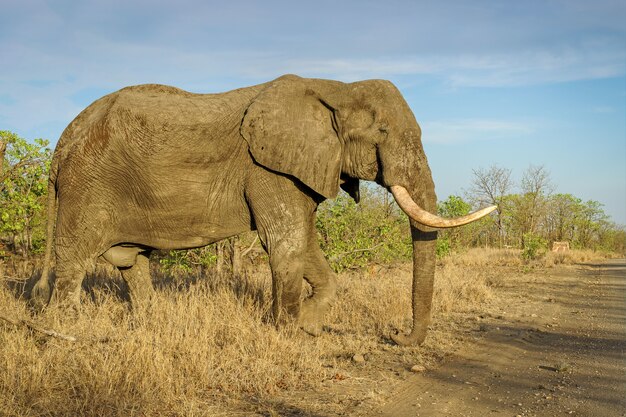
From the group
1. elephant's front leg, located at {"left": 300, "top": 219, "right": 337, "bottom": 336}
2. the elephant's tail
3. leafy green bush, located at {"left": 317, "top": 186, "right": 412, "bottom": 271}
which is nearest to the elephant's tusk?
elephant's front leg, located at {"left": 300, "top": 219, "right": 337, "bottom": 336}

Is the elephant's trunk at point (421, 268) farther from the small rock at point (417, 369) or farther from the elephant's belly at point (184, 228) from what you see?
the elephant's belly at point (184, 228)

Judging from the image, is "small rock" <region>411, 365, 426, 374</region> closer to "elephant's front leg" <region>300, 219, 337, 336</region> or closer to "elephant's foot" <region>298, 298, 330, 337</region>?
"elephant's foot" <region>298, 298, 330, 337</region>

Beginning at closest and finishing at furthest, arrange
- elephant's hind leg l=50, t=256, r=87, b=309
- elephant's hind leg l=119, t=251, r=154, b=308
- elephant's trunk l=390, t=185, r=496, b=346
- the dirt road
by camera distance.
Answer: the dirt road, elephant's trunk l=390, t=185, r=496, b=346, elephant's hind leg l=50, t=256, r=87, b=309, elephant's hind leg l=119, t=251, r=154, b=308

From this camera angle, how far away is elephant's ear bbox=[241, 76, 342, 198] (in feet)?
23.9

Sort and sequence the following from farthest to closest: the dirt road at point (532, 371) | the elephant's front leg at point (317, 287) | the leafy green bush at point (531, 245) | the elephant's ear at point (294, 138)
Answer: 1. the leafy green bush at point (531, 245)
2. the elephant's front leg at point (317, 287)
3. the elephant's ear at point (294, 138)
4. the dirt road at point (532, 371)

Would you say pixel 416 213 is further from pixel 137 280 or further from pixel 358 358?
pixel 137 280

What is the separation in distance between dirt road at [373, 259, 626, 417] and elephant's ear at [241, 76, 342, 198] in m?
2.41

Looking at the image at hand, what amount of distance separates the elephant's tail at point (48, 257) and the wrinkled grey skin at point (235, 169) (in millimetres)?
17

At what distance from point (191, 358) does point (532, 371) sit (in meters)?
3.26

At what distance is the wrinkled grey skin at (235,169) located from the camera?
7.25 metres

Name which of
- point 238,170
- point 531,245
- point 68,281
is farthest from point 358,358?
point 531,245

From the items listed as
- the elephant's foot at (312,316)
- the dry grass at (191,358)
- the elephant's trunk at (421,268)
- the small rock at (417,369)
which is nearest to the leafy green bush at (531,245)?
the dry grass at (191,358)

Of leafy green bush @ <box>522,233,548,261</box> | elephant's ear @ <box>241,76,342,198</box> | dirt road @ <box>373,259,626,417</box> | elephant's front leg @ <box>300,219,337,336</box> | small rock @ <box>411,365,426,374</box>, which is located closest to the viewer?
dirt road @ <box>373,259,626,417</box>

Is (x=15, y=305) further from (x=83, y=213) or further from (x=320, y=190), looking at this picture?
(x=320, y=190)
